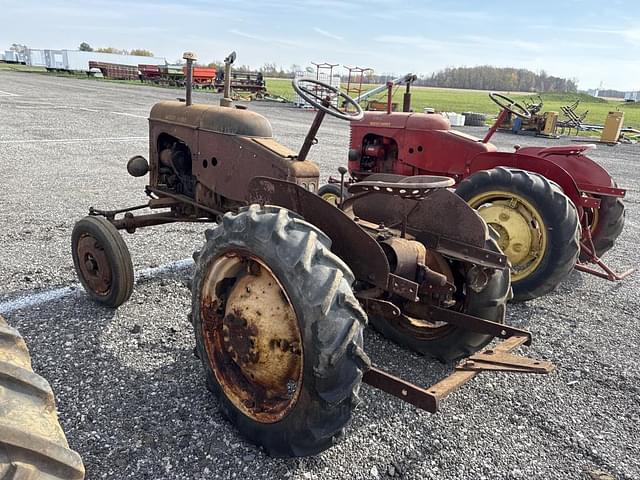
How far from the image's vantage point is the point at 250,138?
376cm

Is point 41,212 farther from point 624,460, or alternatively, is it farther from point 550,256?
point 624,460

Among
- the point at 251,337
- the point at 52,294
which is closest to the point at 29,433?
the point at 251,337

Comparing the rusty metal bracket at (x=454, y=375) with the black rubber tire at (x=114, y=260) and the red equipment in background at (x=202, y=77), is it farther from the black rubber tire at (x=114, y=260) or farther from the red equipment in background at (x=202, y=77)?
the red equipment in background at (x=202, y=77)

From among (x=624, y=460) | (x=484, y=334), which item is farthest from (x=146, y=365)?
(x=624, y=460)

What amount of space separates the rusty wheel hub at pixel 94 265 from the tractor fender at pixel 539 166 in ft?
11.8

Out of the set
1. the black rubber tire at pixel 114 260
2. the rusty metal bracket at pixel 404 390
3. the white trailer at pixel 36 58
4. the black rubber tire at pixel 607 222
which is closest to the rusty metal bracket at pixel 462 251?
the rusty metal bracket at pixel 404 390

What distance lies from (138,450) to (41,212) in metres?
4.72

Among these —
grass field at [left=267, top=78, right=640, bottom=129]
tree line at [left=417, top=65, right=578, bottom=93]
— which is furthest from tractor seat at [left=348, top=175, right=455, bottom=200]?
tree line at [left=417, top=65, right=578, bottom=93]

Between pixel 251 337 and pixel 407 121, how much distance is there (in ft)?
14.0

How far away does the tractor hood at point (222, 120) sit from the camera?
381 centimetres

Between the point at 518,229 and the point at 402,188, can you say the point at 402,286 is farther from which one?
the point at 518,229

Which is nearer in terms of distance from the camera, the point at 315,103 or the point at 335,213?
the point at 335,213

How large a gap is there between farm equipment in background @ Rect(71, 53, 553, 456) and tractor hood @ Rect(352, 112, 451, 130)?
8.50ft

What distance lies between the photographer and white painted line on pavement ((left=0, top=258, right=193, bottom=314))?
361cm
